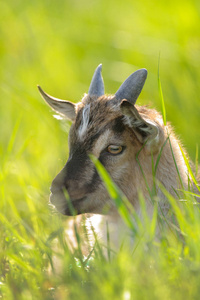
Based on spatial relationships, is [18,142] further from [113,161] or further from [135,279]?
[135,279]

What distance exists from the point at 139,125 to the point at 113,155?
37 centimetres

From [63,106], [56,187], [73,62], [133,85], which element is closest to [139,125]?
[133,85]

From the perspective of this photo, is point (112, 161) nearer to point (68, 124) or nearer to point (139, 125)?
point (139, 125)

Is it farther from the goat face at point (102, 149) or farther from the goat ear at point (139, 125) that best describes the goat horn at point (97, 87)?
the goat ear at point (139, 125)

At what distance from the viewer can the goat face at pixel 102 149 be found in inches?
190

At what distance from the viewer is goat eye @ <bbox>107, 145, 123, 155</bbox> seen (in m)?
4.94

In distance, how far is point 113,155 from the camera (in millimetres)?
4984

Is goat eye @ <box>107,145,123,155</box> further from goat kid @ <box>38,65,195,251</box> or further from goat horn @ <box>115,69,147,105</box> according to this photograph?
goat horn @ <box>115,69,147,105</box>

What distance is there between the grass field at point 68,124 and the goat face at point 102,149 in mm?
286

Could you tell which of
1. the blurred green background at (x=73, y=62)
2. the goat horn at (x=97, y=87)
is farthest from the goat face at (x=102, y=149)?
the blurred green background at (x=73, y=62)

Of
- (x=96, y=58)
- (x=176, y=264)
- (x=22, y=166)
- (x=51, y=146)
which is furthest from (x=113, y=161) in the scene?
(x=96, y=58)

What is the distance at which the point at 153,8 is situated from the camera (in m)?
12.6

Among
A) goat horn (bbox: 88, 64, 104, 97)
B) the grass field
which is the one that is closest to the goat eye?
the grass field

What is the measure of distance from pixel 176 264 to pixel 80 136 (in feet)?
5.35
